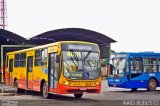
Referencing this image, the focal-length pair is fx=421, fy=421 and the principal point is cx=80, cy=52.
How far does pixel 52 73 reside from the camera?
1873cm

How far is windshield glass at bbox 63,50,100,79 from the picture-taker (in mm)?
17625

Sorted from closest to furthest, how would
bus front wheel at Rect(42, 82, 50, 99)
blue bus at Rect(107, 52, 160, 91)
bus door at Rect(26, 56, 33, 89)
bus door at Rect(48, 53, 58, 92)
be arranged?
bus door at Rect(48, 53, 58, 92) < bus front wheel at Rect(42, 82, 50, 99) < bus door at Rect(26, 56, 33, 89) < blue bus at Rect(107, 52, 160, 91)

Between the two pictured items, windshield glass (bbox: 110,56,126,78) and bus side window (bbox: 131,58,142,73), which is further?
windshield glass (bbox: 110,56,126,78)

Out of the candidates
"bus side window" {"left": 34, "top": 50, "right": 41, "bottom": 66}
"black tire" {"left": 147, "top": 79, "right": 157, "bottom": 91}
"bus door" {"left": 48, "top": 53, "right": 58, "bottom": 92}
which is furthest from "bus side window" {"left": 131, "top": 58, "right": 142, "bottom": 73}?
"bus door" {"left": 48, "top": 53, "right": 58, "bottom": 92}

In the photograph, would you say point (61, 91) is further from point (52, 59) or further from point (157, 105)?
point (157, 105)

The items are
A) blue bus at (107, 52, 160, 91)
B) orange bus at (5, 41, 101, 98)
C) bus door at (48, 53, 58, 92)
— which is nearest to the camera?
orange bus at (5, 41, 101, 98)

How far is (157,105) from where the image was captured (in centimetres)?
1462

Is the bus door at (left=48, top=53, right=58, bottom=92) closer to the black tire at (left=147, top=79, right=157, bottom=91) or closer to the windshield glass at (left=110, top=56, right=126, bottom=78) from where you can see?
the windshield glass at (left=110, top=56, right=126, bottom=78)

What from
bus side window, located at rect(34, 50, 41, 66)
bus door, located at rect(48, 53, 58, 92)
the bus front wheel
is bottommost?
the bus front wheel

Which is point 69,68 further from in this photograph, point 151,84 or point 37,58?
point 151,84

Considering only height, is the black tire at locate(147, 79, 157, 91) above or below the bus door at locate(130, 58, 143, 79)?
below

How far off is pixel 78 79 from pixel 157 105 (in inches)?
163

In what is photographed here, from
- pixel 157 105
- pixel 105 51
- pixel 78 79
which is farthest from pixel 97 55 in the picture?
pixel 105 51

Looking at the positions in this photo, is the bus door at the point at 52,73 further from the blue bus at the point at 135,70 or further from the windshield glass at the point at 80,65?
the blue bus at the point at 135,70
